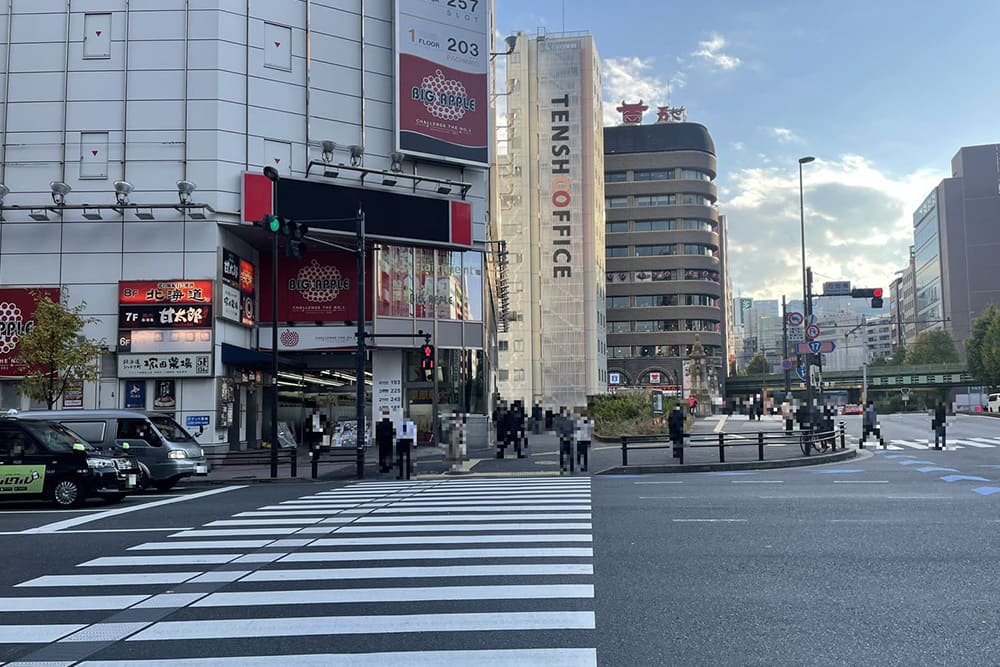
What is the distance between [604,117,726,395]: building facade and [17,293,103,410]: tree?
82699mm

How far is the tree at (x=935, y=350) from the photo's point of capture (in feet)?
387

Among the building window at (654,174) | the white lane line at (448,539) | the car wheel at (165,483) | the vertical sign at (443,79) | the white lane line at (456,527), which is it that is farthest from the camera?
the building window at (654,174)

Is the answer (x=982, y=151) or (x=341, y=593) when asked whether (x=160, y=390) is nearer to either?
(x=341, y=593)

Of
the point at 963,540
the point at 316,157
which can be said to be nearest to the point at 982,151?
the point at 316,157

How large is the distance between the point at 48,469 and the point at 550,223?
64.4 meters

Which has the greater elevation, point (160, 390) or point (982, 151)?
point (982, 151)

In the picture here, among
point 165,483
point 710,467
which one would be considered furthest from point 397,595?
point 710,467

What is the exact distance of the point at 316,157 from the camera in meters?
31.8

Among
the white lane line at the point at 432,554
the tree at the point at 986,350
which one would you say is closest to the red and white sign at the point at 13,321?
the white lane line at the point at 432,554

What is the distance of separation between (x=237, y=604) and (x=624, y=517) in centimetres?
647

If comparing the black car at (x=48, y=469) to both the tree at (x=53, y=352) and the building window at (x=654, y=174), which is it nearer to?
the tree at (x=53, y=352)

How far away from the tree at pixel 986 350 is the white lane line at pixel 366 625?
8167 cm

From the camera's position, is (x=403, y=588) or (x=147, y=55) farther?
(x=147, y=55)

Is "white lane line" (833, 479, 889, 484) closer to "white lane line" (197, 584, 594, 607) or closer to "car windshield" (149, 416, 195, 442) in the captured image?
"white lane line" (197, 584, 594, 607)
